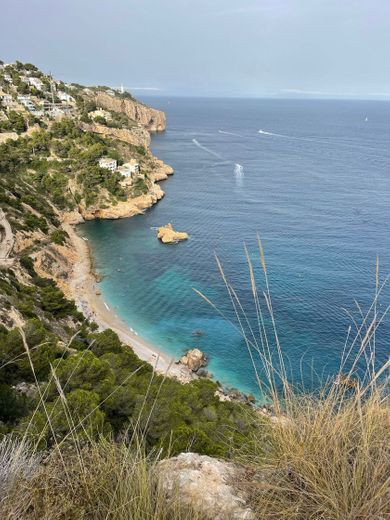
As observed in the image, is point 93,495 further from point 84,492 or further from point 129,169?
point 129,169

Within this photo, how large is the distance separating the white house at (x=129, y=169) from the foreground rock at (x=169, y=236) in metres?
12.8

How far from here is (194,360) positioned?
21016 mm

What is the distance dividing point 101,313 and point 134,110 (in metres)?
87.1

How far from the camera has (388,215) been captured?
43.0 meters

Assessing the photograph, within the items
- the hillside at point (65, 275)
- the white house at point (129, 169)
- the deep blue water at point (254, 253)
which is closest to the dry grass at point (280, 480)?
the hillside at point (65, 275)

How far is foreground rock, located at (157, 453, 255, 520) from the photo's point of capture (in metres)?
2.17

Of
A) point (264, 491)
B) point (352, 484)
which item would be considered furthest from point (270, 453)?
point (352, 484)

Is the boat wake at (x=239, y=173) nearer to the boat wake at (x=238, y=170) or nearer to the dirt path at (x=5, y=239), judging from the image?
the boat wake at (x=238, y=170)

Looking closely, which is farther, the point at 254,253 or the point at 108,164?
the point at 108,164

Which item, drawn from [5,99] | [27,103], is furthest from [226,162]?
[5,99]

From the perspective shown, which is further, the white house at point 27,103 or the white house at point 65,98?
the white house at point 65,98

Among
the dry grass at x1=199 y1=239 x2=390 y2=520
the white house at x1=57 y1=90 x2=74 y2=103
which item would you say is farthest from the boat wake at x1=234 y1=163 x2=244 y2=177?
the dry grass at x1=199 y1=239 x2=390 y2=520

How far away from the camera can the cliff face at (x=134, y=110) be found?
94250 mm

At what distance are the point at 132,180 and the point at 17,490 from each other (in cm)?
4719
